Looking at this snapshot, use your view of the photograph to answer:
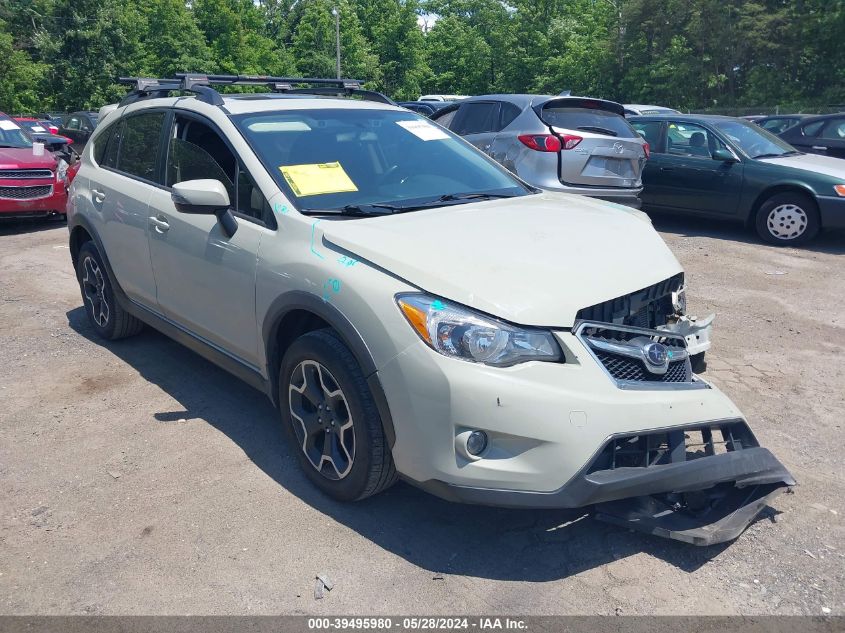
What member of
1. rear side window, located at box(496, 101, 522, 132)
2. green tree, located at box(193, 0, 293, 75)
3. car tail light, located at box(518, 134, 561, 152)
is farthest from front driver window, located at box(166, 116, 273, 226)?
green tree, located at box(193, 0, 293, 75)

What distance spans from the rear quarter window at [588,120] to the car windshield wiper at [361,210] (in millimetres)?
5326

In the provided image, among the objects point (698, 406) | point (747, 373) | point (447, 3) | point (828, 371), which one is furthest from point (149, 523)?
point (447, 3)

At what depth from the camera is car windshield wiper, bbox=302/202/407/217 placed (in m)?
3.59

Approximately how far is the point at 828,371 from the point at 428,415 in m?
3.59

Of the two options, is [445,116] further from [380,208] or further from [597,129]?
[380,208]

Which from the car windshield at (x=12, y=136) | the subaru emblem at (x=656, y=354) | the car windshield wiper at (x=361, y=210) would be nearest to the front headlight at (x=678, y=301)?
the subaru emblem at (x=656, y=354)

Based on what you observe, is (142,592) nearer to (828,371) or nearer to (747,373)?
(747,373)

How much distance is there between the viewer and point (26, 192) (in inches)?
424

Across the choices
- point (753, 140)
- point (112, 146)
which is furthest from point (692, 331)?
point (753, 140)

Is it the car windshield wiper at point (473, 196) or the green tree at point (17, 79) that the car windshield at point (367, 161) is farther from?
the green tree at point (17, 79)

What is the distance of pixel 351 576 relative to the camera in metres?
3.00

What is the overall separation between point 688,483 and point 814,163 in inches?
309

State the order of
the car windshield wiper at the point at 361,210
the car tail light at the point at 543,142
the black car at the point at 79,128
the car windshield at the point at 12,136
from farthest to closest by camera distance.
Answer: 1. the black car at the point at 79,128
2. the car windshield at the point at 12,136
3. the car tail light at the point at 543,142
4. the car windshield wiper at the point at 361,210

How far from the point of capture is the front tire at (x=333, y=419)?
311 cm
